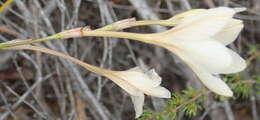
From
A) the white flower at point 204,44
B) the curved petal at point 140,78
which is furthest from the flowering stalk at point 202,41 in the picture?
the curved petal at point 140,78

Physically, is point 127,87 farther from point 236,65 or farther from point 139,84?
point 236,65

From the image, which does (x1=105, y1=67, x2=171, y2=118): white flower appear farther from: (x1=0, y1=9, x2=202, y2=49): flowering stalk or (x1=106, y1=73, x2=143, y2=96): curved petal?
(x1=0, y1=9, x2=202, y2=49): flowering stalk

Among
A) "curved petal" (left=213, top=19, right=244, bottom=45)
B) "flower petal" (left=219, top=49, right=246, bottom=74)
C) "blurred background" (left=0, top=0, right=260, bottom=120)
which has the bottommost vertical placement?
"blurred background" (left=0, top=0, right=260, bottom=120)

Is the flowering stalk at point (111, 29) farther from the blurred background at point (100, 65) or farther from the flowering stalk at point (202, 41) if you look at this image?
the blurred background at point (100, 65)

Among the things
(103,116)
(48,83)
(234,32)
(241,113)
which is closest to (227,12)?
(234,32)

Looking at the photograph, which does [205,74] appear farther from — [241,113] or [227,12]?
[241,113]

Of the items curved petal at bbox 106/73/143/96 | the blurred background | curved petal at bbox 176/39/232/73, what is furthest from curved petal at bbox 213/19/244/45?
the blurred background
